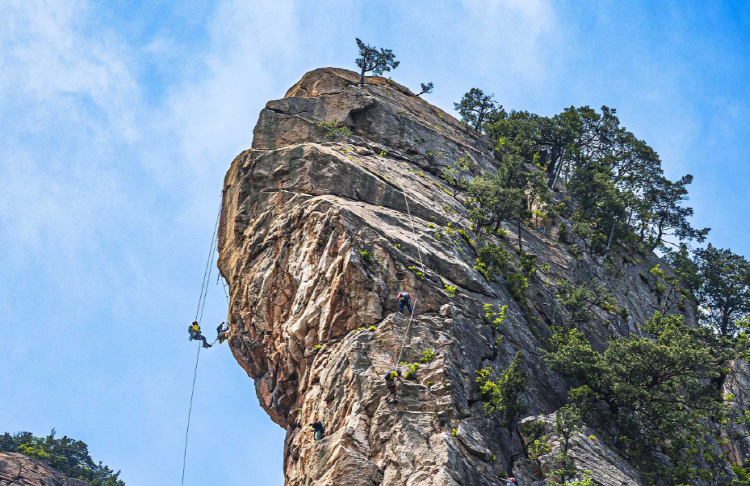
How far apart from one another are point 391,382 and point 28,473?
134ft

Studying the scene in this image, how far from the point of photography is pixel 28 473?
185 ft

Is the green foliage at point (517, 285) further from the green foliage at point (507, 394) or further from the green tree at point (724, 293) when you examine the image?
the green tree at point (724, 293)

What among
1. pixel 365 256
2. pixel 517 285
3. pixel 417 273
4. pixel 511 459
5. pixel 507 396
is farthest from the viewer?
pixel 517 285

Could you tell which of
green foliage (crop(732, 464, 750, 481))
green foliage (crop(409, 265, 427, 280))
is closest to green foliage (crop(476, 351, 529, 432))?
green foliage (crop(409, 265, 427, 280))

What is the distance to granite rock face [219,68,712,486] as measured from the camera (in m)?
27.3

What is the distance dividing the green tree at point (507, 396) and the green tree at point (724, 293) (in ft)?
95.8

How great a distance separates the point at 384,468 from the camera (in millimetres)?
26234

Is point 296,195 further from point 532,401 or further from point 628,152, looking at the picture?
point 628,152

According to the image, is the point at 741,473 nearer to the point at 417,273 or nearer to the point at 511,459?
the point at 511,459

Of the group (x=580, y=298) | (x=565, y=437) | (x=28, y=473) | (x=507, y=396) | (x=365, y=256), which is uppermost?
(x=28, y=473)

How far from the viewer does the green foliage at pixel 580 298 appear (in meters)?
38.8

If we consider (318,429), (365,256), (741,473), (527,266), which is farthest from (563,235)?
(318,429)

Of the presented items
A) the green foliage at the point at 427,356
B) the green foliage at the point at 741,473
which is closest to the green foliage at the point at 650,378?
the green foliage at the point at 741,473

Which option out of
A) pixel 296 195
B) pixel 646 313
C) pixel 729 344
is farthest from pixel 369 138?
pixel 729 344
